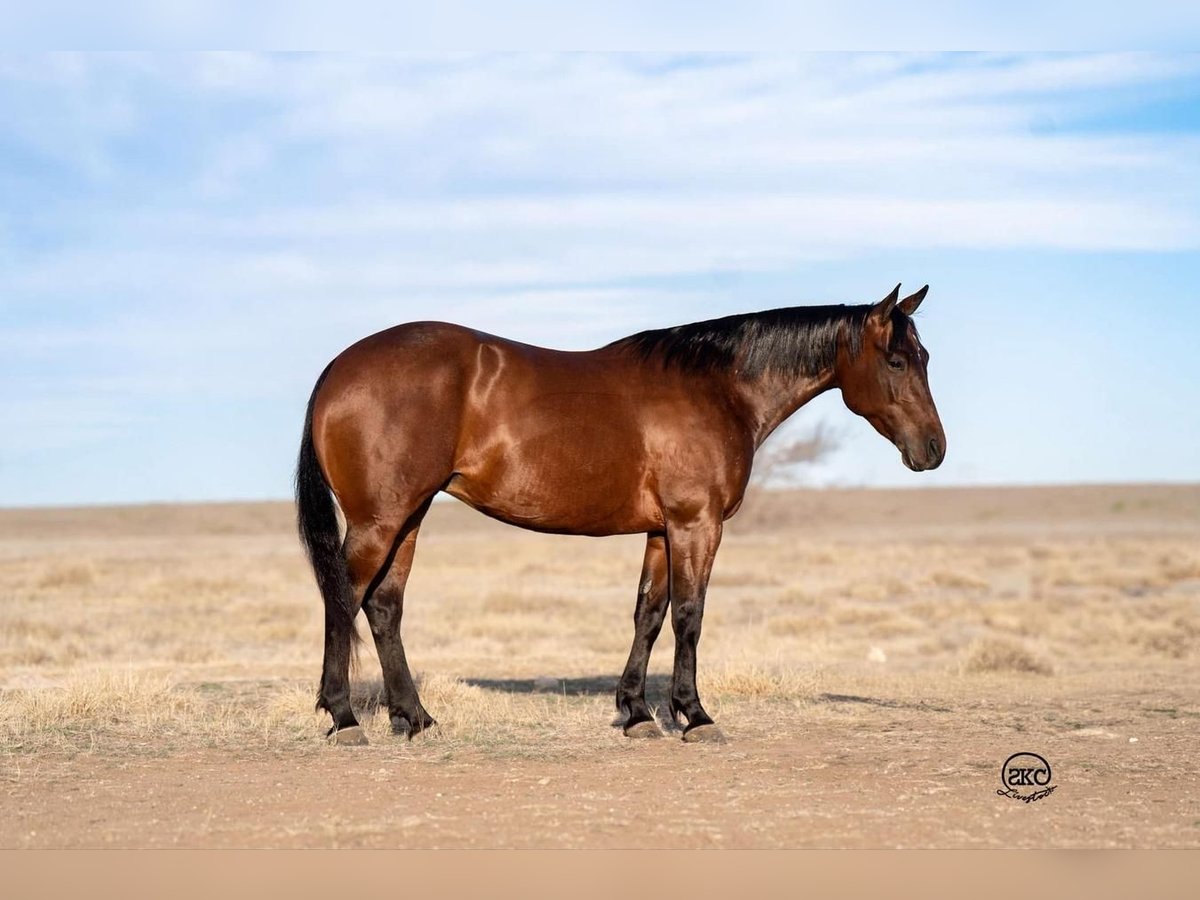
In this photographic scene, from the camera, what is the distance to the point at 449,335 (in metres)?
8.36

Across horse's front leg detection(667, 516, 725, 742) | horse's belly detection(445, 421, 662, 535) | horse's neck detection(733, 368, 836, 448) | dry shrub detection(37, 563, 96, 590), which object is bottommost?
dry shrub detection(37, 563, 96, 590)

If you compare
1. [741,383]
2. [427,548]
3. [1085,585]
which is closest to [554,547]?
[427,548]

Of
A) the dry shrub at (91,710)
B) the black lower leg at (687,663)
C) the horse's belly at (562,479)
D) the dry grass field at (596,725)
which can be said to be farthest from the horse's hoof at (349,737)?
the black lower leg at (687,663)

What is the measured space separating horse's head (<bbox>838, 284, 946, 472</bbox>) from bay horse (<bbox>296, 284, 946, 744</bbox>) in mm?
11

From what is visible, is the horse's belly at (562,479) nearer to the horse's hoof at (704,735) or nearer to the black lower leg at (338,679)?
the black lower leg at (338,679)

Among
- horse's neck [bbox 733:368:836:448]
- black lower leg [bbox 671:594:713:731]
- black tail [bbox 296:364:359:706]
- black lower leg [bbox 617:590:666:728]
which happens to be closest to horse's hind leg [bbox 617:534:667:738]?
black lower leg [bbox 617:590:666:728]

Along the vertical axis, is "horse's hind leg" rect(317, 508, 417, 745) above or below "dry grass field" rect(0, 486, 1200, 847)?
above

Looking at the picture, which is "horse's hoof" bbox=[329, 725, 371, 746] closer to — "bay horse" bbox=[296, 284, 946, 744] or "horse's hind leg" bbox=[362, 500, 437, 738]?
"bay horse" bbox=[296, 284, 946, 744]

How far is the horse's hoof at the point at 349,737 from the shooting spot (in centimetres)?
804

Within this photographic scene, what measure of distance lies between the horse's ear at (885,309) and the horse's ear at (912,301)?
71 millimetres

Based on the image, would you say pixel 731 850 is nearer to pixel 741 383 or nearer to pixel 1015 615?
pixel 741 383

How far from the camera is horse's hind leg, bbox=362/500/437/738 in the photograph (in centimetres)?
845

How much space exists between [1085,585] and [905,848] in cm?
2390

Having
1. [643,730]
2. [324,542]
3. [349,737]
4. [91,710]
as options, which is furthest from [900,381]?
[91,710]
